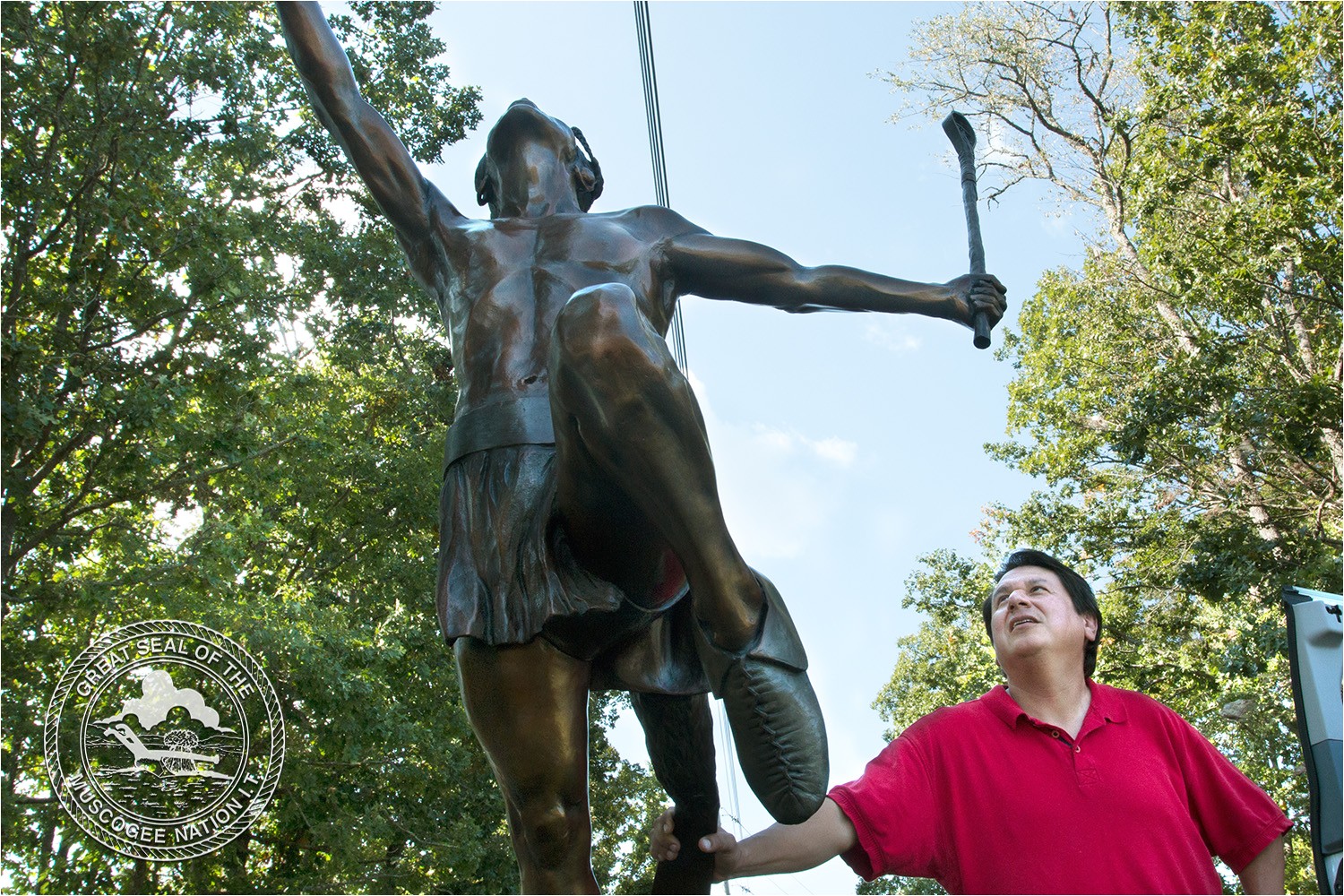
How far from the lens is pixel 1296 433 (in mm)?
12453

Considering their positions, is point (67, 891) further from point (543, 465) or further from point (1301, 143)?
point (1301, 143)

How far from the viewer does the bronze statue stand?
1915 mm

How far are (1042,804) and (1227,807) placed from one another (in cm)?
39

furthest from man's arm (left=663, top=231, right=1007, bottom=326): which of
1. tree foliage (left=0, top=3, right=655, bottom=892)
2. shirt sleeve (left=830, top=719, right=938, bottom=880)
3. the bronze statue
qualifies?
tree foliage (left=0, top=3, right=655, bottom=892)

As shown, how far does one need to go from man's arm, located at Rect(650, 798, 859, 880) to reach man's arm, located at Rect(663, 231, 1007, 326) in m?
1.04

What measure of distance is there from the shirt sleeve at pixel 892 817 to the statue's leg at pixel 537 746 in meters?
0.54

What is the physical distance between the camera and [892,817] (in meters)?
2.46

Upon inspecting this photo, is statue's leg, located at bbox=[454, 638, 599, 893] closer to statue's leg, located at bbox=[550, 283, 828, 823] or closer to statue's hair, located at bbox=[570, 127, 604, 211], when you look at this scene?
statue's leg, located at bbox=[550, 283, 828, 823]

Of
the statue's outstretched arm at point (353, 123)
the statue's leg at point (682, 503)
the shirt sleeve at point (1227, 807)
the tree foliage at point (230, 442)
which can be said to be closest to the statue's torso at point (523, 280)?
the statue's outstretched arm at point (353, 123)

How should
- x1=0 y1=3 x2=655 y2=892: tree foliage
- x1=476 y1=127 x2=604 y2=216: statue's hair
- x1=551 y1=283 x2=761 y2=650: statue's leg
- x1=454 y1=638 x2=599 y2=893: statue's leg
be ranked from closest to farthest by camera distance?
1. x1=551 y1=283 x2=761 y2=650: statue's leg
2. x1=454 y1=638 x2=599 y2=893: statue's leg
3. x1=476 y1=127 x2=604 y2=216: statue's hair
4. x1=0 y1=3 x2=655 y2=892: tree foliage

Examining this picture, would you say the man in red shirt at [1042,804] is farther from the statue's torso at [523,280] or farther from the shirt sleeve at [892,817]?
the statue's torso at [523,280]

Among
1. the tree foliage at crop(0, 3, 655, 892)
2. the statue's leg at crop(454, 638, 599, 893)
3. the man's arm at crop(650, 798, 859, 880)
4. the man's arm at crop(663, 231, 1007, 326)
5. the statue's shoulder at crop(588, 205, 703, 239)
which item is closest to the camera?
the statue's leg at crop(454, 638, 599, 893)

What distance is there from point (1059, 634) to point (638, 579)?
1011mm

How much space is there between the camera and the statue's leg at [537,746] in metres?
2.27
